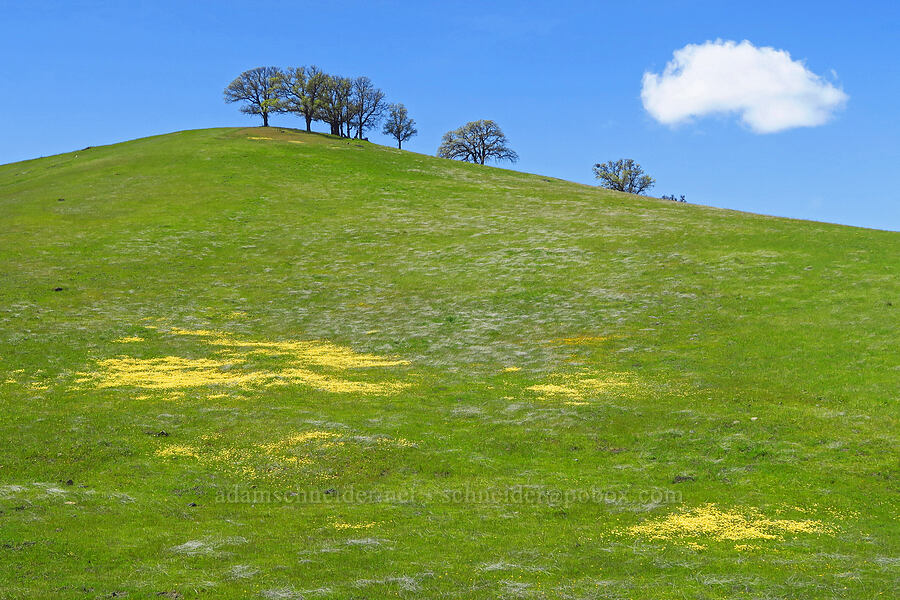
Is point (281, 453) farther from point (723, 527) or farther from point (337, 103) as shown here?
point (337, 103)

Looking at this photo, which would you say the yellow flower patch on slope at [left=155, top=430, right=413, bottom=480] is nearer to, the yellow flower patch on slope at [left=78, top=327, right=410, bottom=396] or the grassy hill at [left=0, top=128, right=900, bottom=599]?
the grassy hill at [left=0, top=128, right=900, bottom=599]

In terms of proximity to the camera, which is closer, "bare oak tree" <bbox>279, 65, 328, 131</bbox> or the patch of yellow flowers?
the patch of yellow flowers

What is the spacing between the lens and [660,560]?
17.9 metres

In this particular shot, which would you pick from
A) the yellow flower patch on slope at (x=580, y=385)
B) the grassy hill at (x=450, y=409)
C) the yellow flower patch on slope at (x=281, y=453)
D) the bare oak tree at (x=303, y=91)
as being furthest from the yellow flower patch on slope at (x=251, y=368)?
the bare oak tree at (x=303, y=91)

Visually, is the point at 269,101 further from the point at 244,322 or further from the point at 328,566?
the point at 328,566

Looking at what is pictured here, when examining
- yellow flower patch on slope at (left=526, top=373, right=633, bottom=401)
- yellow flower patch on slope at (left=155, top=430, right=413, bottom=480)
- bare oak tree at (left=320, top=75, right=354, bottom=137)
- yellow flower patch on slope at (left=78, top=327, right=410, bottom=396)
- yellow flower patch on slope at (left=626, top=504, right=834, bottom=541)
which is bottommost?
yellow flower patch on slope at (left=626, top=504, right=834, bottom=541)

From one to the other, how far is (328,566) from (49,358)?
32521 mm

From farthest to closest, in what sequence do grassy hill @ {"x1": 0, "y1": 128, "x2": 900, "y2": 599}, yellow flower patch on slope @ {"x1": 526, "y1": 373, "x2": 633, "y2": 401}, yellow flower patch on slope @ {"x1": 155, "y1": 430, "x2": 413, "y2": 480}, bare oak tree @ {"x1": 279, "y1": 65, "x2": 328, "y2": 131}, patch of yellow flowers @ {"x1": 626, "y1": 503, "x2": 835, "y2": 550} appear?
bare oak tree @ {"x1": 279, "y1": 65, "x2": 328, "y2": 131}, yellow flower patch on slope @ {"x1": 526, "y1": 373, "x2": 633, "y2": 401}, yellow flower patch on slope @ {"x1": 155, "y1": 430, "x2": 413, "y2": 480}, patch of yellow flowers @ {"x1": 626, "y1": 503, "x2": 835, "y2": 550}, grassy hill @ {"x1": 0, "y1": 128, "x2": 900, "y2": 599}

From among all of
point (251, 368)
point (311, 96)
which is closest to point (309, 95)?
point (311, 96)

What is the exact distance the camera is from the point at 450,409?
32.7m

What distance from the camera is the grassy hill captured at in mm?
17969

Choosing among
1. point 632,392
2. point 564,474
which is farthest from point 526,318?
point 564,474

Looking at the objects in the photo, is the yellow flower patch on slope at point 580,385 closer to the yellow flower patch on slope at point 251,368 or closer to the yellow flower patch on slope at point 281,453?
the yellow flower patch on slope at point 251,368

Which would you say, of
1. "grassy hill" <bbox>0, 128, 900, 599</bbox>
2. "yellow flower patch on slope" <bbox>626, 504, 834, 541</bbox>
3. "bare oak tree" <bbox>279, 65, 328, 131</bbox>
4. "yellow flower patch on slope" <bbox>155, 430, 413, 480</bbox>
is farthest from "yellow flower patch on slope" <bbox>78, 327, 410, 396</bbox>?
"bare oak tree" <bbox>279, 65, 328, 131</bbox>
